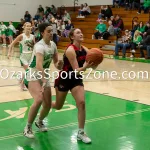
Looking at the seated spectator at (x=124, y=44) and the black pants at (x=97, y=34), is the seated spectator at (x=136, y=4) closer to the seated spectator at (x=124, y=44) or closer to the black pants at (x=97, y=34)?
the black pants at (x=97, y=34)

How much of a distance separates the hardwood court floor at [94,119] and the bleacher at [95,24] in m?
9.05

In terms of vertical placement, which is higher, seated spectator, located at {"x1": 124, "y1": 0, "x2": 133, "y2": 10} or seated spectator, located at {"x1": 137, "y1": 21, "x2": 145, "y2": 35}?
seated spectator, located at {"x1": 124, "y1": 0, "x2": 133, "y2": 10}

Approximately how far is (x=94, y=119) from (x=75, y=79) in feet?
4.73

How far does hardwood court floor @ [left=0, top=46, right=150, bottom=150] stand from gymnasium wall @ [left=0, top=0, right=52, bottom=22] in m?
19.6

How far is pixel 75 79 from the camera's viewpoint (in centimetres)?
498

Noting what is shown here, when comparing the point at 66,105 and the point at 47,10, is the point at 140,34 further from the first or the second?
the point at 47,10

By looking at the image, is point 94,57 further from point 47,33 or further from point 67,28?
point 67,28

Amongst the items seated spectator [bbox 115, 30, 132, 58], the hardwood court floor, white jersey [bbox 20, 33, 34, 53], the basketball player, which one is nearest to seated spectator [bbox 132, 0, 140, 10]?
seated spectator [bbox 115, 30, 132, 58]

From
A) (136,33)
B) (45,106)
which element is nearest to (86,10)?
(136,33)

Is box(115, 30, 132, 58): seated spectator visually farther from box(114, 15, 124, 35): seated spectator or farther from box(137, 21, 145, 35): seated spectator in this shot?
box(114, 15, 124, 35): seated spectator

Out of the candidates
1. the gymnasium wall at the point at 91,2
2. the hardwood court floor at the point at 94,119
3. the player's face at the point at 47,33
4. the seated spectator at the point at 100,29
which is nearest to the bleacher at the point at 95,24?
the seated spectator at the point at 100,29

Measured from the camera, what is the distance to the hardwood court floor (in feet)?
15.9

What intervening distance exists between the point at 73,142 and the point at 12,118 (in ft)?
5.52

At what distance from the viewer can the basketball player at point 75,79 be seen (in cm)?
481
